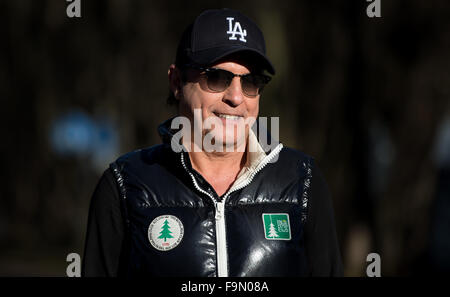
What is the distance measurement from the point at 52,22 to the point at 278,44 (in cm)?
329

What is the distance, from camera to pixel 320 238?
2266 millimetres

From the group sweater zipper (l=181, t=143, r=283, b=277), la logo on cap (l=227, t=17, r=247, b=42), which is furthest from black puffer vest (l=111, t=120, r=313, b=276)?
la logo on cap (l=227, t=17, r=247, b=42)

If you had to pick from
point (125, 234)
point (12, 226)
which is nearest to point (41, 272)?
point (12, 226)

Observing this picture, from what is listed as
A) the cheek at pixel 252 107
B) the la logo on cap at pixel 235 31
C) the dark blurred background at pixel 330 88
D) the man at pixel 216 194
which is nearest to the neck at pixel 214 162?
the man at pixel 216 194

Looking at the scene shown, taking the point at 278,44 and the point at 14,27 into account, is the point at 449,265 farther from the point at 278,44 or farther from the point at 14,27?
the point at 14,27

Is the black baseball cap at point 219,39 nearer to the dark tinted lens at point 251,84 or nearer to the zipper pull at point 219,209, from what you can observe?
the dark tinted lens at point 251,84

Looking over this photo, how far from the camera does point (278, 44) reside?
23.1 feet

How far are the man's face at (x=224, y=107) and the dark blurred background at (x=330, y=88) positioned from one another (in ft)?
14.5

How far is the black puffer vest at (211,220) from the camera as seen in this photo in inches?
84.2

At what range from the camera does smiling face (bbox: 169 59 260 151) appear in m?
2.26

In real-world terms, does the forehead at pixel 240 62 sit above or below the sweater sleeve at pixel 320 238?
above

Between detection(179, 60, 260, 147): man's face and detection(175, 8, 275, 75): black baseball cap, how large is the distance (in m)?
0.06

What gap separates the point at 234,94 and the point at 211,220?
49 centimetres
